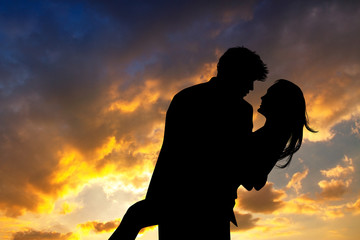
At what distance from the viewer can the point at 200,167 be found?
3385mm

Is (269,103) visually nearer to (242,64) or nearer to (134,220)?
(242,64)

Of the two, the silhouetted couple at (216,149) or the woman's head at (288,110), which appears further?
the woman's head at (288,110)

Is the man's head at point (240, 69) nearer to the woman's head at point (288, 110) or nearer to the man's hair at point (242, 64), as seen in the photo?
the man's hair at point (242, 64)

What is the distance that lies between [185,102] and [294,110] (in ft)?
4.69

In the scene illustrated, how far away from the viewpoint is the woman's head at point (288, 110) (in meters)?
3.80

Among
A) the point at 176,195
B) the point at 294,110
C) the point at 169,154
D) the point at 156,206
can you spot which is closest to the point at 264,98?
the point at 294,110

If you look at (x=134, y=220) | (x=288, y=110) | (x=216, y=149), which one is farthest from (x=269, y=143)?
(x=134, y=220)

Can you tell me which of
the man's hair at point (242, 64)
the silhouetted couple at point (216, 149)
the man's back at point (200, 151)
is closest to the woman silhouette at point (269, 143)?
the silhouetted couple at point (216, 149)

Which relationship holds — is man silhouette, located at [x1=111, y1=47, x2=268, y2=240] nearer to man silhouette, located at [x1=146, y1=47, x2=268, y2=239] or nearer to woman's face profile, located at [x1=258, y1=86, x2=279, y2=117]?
man silhouette, located at [x1=146, y1=47, x2=268, y2=239]

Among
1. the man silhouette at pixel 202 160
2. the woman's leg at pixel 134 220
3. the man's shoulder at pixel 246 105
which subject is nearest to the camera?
the woman's leg at pixel 134 220

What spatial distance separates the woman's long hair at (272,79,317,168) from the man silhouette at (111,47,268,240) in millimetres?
442

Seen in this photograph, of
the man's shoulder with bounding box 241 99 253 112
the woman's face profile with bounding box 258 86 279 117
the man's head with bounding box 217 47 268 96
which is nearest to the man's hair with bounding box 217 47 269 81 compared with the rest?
the man's head with bounding box 217 47 268 96

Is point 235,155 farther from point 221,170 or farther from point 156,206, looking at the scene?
point 156,206

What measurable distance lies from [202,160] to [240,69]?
1261 millimetres
